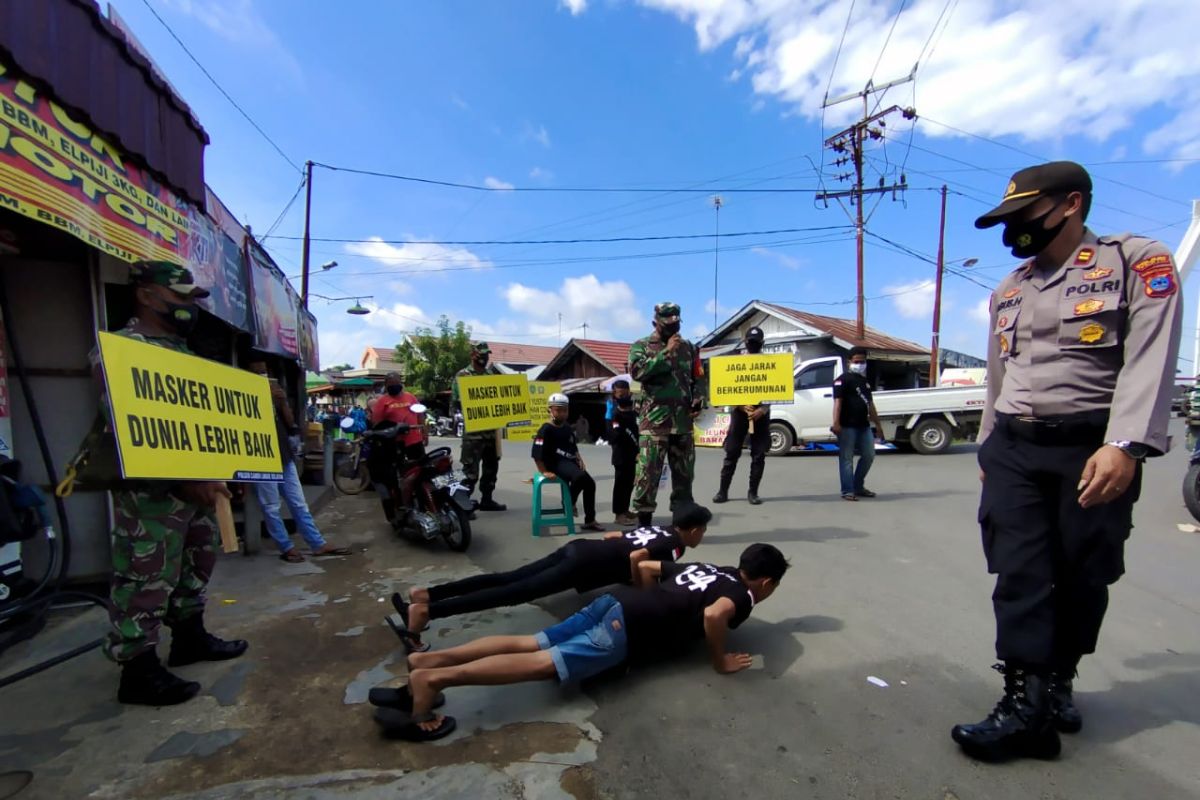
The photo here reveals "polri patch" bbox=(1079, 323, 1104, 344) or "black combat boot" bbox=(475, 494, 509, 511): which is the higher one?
"polri patch" bbox=(1079, 323, 1104, 344)

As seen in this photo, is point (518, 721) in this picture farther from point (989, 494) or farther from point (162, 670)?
point (989, 494)

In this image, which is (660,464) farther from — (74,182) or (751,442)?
(74,182)

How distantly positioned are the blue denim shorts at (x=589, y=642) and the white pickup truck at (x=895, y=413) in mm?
9685

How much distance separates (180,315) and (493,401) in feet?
14.0

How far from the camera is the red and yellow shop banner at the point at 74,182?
278cm

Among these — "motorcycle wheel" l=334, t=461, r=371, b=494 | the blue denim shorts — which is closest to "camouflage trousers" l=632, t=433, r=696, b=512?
the blue denim shorts

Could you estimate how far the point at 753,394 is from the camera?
7250 millimetres

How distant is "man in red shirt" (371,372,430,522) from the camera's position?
5781mm

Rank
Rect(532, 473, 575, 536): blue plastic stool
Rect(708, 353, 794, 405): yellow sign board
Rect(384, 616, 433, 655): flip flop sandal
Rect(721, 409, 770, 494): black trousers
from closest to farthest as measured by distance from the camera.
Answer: Rect(384, 616, 433, 655): flip flop sandal → Rect(532, 473, 575, 536): blue plastic stool → Rect(721, 409, 770, 494): black trousers → Rect(708, 353, 794, 405): yellow sign board

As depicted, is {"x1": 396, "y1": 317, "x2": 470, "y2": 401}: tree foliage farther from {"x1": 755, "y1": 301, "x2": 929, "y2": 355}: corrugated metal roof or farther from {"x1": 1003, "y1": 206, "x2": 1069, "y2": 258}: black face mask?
{"x1": 1003, "y1": 206, "x2": 1069, "y2": 258}: black face mask

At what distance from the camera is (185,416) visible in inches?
102

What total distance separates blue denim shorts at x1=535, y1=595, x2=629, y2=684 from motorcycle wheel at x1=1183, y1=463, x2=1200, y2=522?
5.76 m

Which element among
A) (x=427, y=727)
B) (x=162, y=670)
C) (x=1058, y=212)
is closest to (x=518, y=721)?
(x=427, y=727)

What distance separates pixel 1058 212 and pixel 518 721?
2681 millimetres
